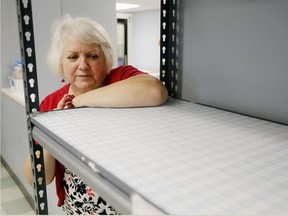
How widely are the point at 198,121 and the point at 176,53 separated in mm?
290

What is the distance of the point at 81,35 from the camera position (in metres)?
0.88

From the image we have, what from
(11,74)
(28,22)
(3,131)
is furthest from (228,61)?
(3,131)

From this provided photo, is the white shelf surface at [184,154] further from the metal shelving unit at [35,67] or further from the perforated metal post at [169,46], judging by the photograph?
the perforated metal post at [169,46]

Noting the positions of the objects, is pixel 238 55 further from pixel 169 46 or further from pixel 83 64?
pixel 83 64

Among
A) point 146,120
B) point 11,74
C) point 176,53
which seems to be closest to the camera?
point 146,120

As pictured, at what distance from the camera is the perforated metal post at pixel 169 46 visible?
2.57 feet

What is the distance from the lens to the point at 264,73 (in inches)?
23.4

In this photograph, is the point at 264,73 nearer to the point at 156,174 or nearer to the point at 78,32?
the point at 156,174

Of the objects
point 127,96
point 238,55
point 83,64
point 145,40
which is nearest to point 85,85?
point 83,64

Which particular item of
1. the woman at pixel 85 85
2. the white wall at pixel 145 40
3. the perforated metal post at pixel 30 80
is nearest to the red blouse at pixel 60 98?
the woman at pixel 85 85

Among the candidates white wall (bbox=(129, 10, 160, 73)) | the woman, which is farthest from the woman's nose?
white wall (bbox=(129, 10, 160, 73))

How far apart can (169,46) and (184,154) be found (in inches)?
18.2

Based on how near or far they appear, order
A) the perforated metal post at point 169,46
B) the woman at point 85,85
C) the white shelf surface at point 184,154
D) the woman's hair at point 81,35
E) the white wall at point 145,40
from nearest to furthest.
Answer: the white shelf surface at point 184,154
the woman at point 85,85
the perforated metal post at point 169,46
the woman's hair at point 81,35
the white wall at point 145,40

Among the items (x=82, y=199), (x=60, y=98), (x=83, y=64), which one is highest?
(x=83, y=64)
